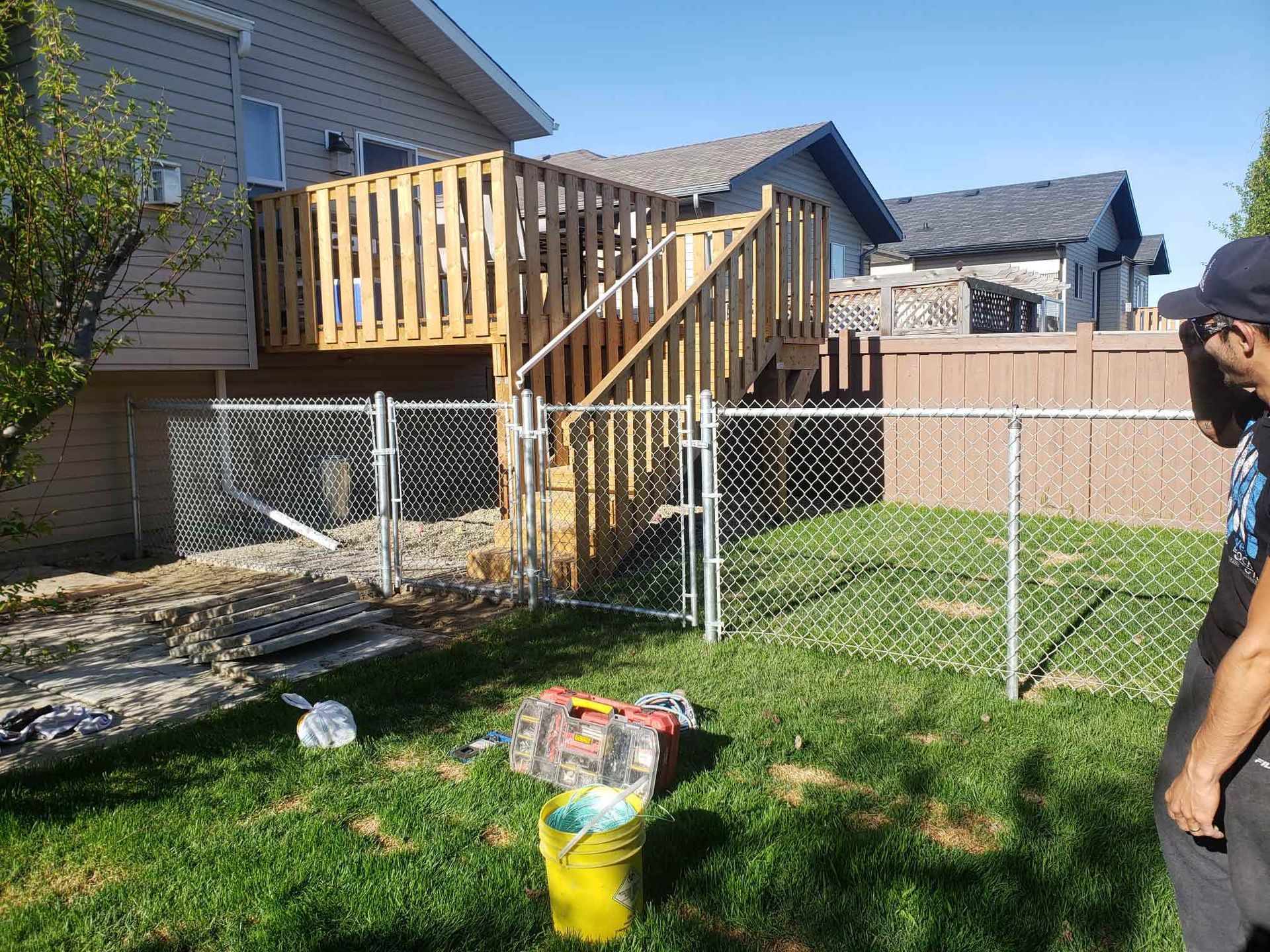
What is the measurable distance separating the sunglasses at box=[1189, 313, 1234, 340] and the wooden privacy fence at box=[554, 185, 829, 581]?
4.73 metres

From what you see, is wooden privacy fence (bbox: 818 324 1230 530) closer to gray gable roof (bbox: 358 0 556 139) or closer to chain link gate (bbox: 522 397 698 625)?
chain link gate (bbox: 522 397 698 625)

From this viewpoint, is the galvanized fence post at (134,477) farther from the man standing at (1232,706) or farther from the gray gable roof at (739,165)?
the gray gable roof at (739,165)

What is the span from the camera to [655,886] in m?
2.96

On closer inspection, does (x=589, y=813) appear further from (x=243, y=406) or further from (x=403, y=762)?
(x=243, y=406)

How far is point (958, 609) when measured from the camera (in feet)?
19.8

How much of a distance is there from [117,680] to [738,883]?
3885 mm

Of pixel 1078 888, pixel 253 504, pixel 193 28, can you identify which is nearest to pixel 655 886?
pixel 1078 888

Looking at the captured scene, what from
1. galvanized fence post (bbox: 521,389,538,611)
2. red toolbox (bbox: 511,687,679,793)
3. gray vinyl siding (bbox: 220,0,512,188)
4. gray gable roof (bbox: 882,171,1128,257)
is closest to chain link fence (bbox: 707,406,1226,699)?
galvanized fence post (bbox: 521,389,538,611)

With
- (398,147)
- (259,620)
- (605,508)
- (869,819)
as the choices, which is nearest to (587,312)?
(605,508)

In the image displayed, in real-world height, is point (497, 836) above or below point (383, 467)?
below

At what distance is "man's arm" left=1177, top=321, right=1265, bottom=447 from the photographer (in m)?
2.25

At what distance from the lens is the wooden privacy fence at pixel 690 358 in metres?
6.86

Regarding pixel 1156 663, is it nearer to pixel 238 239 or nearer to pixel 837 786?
pixel 837 786

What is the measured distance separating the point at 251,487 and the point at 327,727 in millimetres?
6426
